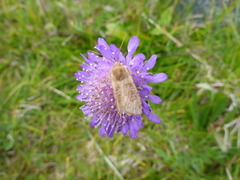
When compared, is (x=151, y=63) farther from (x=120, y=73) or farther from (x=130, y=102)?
(x=130, y=102)

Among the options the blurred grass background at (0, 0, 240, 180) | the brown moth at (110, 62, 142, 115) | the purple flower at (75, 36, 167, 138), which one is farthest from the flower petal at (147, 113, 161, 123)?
the blurred grass background at (0, 0, 240, 180)

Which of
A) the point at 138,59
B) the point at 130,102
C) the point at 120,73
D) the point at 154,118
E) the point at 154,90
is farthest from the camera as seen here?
the point at 154,90

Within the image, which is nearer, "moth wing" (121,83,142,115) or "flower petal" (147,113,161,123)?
"moth wing" (121,83,142,115)

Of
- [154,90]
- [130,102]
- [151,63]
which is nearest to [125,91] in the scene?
[130,102]

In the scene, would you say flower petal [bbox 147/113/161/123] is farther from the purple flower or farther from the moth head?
the moth head

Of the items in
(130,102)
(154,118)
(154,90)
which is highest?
(154,90)

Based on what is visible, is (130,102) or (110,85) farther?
(110,85)

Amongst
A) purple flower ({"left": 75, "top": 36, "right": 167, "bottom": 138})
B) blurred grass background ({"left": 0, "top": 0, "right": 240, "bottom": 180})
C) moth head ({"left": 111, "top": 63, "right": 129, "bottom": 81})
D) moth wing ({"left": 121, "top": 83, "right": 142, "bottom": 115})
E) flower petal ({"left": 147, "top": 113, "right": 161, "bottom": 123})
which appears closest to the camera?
moth wing ({"left": 121, "top": 83, "right": 142, "bottom": 115})

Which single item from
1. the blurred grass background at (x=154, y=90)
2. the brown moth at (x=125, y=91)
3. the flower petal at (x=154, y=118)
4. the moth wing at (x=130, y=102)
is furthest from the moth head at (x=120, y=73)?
the blurred grass background at (x=154, y=90)
